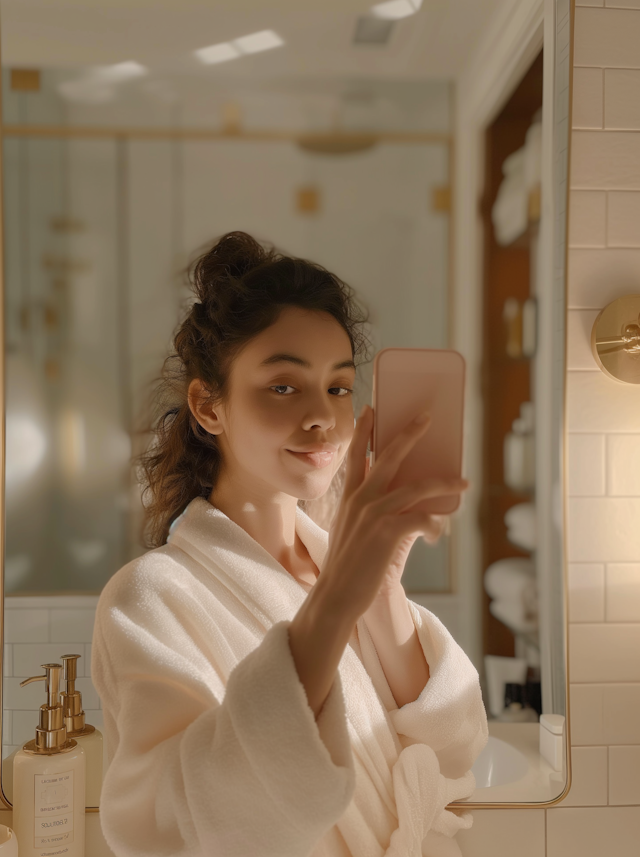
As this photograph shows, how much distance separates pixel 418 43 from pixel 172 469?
640 mm

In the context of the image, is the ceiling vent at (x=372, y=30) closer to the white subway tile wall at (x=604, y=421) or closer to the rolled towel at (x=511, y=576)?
the white subway tile wall at (x=604, y=421)

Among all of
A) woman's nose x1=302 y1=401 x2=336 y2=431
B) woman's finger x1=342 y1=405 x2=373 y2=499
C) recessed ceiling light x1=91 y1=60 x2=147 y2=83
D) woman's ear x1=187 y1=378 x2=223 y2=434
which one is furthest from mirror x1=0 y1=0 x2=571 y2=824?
woman's finger x1=342 y1=405 x2=373 y2=499

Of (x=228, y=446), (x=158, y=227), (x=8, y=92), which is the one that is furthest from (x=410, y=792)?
(x=8, y=92)

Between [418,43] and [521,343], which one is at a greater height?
[418,43]

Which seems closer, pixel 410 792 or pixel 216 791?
pixel 216 791

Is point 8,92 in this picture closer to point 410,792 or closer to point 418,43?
point 418,43

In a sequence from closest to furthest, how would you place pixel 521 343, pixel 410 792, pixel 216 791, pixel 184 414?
pixel 216 791 → pixel 410 792 → pixel 184 414 → pixel 521 343

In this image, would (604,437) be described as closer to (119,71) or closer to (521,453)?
(521,453)

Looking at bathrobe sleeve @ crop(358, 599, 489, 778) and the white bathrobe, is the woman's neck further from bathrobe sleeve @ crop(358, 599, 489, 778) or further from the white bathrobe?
bathrobe sleeve @ crop(358, 599, 489, 778)

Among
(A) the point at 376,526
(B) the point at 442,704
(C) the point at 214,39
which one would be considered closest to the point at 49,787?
(B) the point at 442,704

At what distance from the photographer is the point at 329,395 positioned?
2.52ft

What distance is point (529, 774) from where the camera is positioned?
3.14ft

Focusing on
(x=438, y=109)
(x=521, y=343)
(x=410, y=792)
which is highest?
(x=438, y=109)

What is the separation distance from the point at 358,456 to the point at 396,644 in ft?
1.05
